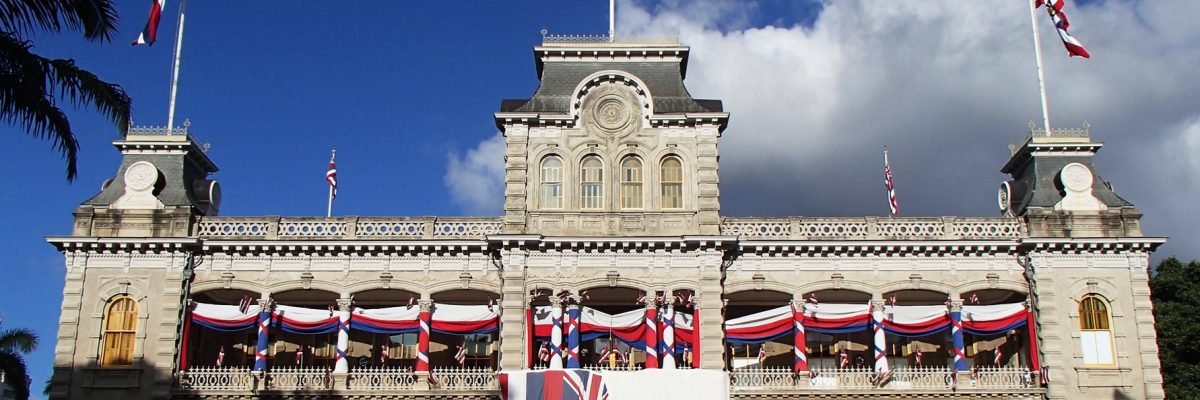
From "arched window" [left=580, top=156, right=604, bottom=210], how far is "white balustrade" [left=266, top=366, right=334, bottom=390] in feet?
32.2

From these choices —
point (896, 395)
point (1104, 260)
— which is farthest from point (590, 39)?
point (1104, 260)

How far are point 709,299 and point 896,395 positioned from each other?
656 cm

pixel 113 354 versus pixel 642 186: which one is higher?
pixel 642 186

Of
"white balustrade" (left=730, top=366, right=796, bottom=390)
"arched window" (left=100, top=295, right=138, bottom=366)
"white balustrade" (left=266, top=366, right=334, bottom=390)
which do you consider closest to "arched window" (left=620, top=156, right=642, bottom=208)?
"white balustrade" (left=730, top=366, right=796, bottom=390)

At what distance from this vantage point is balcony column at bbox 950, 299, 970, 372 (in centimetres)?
3231

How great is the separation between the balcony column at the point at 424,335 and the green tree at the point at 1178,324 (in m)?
26.9

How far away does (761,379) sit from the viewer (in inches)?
1271

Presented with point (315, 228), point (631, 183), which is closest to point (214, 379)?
point (315, 228)

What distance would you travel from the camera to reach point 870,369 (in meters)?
33.3

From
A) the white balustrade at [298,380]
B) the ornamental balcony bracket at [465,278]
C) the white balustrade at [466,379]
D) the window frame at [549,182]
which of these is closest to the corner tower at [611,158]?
the window frame at [549,182]

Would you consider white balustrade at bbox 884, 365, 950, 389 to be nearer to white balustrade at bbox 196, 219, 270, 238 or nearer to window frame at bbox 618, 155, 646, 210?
window frame at bbox 618, 155, 646, 210

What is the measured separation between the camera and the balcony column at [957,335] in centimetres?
3231

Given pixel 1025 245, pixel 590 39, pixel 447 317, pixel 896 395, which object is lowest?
pixel 896 395

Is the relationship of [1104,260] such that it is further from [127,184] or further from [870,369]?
[127,184]
